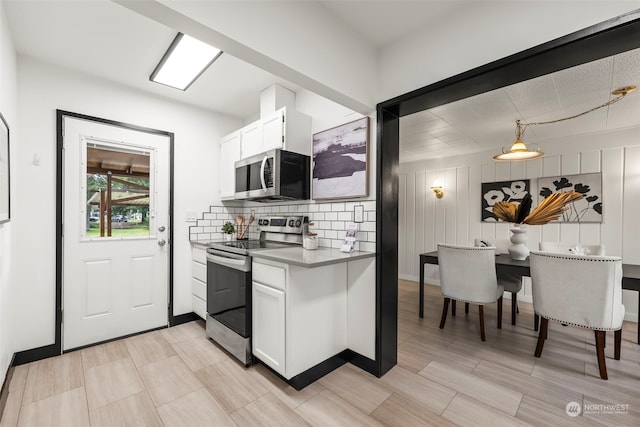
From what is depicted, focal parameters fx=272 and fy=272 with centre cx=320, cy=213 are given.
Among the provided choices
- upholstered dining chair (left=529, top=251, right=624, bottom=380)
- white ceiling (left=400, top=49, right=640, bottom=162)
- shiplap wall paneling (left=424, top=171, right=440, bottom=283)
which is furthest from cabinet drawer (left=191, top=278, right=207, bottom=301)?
shiplap wall paneling (left=424, top=171, right=440, bottom=283)

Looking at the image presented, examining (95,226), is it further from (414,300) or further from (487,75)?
(414,300)

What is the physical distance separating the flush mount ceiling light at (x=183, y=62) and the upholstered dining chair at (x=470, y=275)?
2.80 metres

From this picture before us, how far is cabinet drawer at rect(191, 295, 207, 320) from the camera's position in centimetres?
275

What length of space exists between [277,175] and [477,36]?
1627mm

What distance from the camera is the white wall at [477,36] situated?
1224mm

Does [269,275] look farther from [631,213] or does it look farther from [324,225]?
[631,213]

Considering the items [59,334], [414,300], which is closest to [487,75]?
[414,300]

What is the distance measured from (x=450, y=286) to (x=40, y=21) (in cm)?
393

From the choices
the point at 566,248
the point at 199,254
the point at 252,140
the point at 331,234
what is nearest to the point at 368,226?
the point at 331,234

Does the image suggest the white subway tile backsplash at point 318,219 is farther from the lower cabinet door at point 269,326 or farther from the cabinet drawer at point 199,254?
the lower cabinet door at point 269,326

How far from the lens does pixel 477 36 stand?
59.9 inches

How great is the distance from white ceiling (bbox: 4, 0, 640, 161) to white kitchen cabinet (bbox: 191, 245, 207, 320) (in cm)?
166

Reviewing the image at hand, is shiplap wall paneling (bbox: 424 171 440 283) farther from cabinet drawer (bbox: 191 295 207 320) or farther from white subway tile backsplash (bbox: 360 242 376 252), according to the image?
cabinet drawer (bbox: 191 295 207 320)

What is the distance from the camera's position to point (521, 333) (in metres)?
2.79
